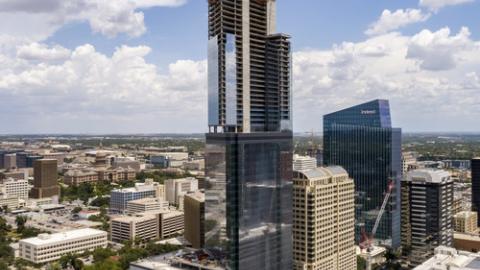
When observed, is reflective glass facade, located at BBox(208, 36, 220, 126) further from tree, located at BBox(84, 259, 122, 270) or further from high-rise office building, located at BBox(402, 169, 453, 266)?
high-rise office building, located at BBox(402, 169, 453, 266)

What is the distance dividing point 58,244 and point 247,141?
76684 mm

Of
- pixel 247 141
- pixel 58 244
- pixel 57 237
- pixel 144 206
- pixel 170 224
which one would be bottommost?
pixel 170 224

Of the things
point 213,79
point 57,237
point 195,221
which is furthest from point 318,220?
point 57,237

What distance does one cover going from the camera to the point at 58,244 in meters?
136

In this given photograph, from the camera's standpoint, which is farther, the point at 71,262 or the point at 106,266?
the point at 71,262

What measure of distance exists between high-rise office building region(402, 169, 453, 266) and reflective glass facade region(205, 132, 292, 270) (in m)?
54.8

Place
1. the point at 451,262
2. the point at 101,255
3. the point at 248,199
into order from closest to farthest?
the point at 248,199
the point at 451,262
the point at 101,255

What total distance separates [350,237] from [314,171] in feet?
63.0

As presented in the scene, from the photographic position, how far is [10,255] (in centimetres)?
13338

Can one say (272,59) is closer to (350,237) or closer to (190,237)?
(350,237)

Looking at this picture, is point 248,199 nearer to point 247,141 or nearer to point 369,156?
point 247,141

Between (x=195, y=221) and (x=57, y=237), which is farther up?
(x=195, y=221)

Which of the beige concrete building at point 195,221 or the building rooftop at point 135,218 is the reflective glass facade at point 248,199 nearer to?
the beige concrete building at point 195,221

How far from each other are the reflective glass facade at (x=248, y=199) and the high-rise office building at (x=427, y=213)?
54.8 m
